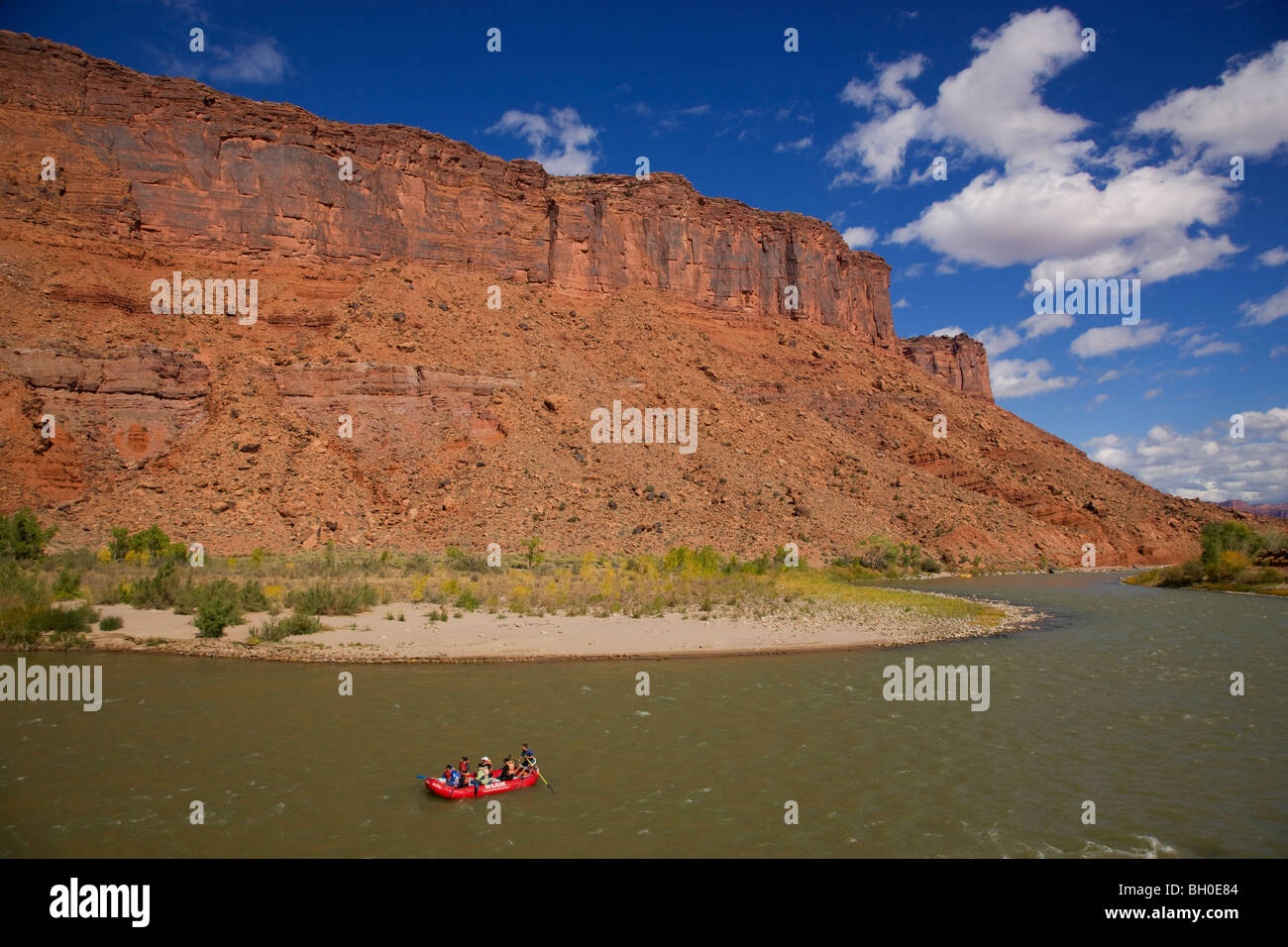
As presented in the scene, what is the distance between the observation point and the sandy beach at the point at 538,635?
1758 cm

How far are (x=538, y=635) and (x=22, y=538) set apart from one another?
22.7 metres

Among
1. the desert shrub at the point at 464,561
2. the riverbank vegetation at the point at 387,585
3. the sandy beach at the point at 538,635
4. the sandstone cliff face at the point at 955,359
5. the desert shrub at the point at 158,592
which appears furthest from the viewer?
the sandstone cliff face at the point at 955,359

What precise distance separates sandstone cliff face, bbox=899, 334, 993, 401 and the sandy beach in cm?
9524

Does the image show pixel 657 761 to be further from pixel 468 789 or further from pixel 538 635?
pixel 538 635

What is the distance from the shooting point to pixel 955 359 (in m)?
112

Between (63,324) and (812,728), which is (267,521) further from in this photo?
(812,728)

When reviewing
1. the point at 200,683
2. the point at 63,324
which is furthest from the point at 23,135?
the point at 200,683

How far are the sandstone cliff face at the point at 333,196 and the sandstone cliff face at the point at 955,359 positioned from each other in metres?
48.3
